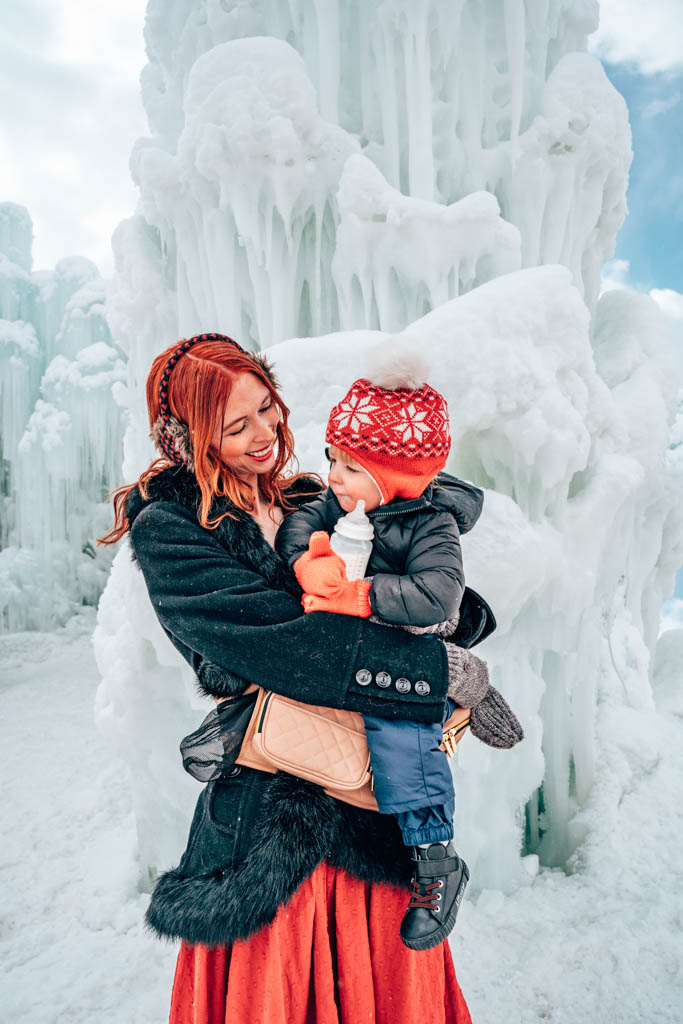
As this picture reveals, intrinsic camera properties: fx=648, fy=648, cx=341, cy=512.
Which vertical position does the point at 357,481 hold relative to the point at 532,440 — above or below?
below

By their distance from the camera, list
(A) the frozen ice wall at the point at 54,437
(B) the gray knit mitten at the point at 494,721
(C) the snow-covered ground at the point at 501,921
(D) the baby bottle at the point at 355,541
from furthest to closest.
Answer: (A) the frozen ice wall at the point at 54,437
(C) the snow-covered ground at the point at 501,921
(B) the gray knit mitten at the point at 494,721
(D) the baby bottle at the point at 355,541

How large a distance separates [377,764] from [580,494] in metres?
2.43

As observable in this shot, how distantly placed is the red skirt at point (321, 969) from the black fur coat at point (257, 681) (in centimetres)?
Result: 9

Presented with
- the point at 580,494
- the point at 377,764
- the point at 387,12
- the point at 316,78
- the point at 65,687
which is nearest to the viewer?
the point at 377,764

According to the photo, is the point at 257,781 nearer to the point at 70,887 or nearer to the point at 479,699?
the point at 479,699

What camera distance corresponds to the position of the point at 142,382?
4.71 metres

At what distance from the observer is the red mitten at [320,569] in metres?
1.21

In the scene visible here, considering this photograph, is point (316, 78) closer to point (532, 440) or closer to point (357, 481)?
point (532, 440)

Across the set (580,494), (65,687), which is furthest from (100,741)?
(580,494)

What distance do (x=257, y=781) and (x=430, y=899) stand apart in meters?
0.40

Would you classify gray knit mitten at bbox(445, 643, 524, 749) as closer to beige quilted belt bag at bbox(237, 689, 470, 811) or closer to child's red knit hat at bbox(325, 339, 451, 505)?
beige quilted belt bag at bbox(237, 689, 470, 811)

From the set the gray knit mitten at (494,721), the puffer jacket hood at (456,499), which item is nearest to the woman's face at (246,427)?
the puffer jacket hood at (456,499)

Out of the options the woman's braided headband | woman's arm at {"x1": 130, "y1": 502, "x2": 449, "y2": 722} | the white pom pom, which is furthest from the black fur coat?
the white pom pom

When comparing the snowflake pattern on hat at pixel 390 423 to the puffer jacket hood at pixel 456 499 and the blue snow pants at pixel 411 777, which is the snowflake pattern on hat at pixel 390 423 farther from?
the blue snow pants at pixel 411 777
